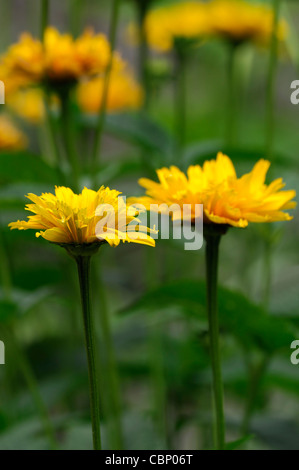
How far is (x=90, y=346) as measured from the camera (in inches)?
8.6

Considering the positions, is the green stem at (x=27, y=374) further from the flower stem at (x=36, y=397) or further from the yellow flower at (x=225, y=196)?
the yellow flower at (x=225, y=196)

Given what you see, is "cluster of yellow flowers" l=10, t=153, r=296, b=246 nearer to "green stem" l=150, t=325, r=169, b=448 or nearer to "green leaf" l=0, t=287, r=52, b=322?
"green leaf" l=0, t=287, r=52, b=322

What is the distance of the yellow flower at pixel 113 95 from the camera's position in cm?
65

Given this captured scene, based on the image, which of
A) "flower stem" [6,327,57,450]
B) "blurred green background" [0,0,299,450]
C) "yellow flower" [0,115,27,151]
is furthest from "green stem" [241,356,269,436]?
"yellow flower" [0,115,27,151]

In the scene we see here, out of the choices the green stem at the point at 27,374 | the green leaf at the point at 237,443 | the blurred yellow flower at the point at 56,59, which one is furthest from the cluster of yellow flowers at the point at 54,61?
the green leaf at the point at 237,443

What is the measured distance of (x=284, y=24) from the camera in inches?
21.0

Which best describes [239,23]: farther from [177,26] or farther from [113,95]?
[113,95]

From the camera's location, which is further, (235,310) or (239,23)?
(239,23)

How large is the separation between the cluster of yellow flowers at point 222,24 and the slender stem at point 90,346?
39cm

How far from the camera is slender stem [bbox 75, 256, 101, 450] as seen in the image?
213 millimetres

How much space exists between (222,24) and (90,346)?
43 centimetres

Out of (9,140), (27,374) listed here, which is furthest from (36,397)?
(9,140)

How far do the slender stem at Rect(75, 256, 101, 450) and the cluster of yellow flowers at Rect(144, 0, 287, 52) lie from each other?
0.39m
